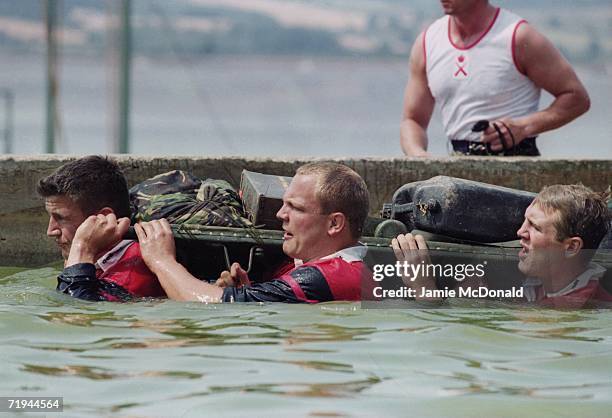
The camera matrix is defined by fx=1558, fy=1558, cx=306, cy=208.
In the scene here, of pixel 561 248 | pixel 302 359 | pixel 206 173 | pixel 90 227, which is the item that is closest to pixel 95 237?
pixel 90 227

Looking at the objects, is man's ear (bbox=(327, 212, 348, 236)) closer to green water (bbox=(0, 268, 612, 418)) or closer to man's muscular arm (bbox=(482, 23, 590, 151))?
green water (bbox=(0, 268, 612, 418))

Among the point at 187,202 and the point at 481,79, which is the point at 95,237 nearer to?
the point at 187,202

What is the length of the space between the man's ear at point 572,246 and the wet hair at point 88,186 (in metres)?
2.24

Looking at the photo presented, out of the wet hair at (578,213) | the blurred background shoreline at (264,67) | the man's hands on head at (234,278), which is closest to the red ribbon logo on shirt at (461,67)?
the wet hair at (578,213)

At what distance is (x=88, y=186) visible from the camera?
7.78m

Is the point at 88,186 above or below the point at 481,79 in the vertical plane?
below

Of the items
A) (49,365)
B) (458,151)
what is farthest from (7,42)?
(49,365)

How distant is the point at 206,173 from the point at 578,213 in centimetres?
299

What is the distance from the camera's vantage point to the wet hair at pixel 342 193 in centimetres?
744

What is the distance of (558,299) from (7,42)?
46589 mm

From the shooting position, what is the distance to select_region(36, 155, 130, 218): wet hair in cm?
777

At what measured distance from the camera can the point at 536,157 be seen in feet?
32.1

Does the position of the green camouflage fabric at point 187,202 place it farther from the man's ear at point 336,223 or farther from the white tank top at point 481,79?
the white tank top at point 481,79

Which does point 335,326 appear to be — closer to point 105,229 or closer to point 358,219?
point 358,219
